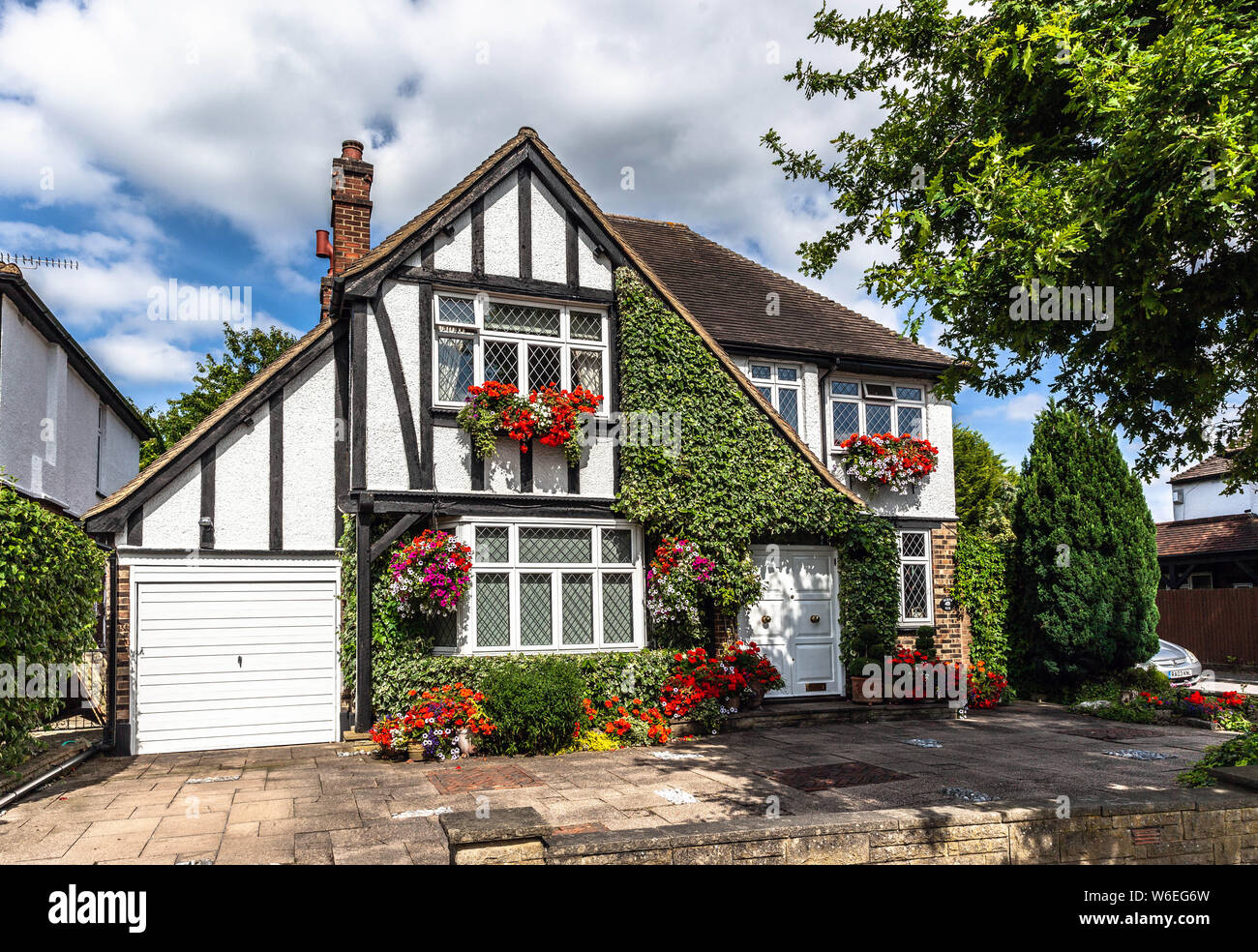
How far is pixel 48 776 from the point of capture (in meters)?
8.59

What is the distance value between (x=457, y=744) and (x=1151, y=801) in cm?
690

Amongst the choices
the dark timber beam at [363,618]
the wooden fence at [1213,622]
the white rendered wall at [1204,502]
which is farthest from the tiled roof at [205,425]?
the white rendered wall at [1204,502]

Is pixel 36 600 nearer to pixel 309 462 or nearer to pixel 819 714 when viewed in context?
pixel 309 462

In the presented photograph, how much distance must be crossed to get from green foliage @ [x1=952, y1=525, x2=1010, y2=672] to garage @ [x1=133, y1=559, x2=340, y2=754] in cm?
1031

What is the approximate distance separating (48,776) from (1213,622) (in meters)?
26.2

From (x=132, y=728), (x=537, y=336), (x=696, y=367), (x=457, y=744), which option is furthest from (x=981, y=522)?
(x=132, y=728)

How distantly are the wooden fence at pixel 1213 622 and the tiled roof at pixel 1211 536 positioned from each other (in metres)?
2.79

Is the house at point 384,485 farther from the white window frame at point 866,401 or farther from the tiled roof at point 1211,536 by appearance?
the tiled roof at point 1211,536

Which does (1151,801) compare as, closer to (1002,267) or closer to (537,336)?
(1002,267)

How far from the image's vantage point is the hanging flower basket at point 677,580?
11.7 m

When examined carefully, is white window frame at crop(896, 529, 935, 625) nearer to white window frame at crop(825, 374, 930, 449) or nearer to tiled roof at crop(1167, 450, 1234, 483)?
white window frame at crop(825, 374, 930, 449)

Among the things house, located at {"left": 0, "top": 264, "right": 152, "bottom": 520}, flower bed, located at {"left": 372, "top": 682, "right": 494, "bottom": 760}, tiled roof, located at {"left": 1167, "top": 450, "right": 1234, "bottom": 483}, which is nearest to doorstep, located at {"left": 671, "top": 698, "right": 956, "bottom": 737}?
flower bed, located at {"left": 372, "top": 682, "right": 494, "bottom": 760}

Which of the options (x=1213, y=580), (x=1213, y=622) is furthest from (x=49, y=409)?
(x=1213, y=580)

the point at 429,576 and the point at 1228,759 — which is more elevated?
the point at 429,576
